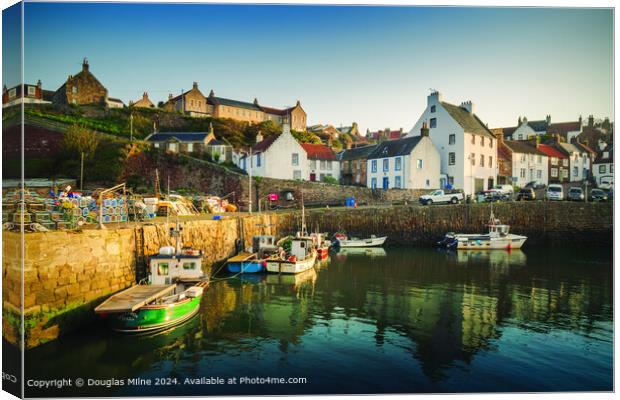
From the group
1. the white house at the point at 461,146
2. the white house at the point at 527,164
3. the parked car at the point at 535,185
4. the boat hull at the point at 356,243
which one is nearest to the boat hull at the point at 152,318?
the boat hull at the point at 356,243

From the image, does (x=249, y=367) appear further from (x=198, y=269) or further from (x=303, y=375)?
(x=198, y=269)

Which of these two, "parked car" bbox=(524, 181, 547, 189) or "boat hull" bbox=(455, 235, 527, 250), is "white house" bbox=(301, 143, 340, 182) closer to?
"boat hull" bbox=(455, 235, 527, 250)

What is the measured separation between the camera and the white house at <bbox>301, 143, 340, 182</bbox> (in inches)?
1416

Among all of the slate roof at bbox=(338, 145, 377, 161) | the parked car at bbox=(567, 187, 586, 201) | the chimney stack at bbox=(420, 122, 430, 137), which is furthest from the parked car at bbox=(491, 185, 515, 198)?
the slate roof at bbox=(338, 145, 377, 161)

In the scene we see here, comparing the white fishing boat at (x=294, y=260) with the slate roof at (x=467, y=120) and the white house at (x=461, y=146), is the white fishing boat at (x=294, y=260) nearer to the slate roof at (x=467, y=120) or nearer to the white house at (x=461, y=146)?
the white house at (x=461, y=146)

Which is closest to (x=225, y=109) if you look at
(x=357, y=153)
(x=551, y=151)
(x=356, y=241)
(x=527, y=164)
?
(x=357, y=153)

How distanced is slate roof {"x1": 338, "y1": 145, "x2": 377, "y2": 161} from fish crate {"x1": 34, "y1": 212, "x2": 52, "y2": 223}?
96.7 feet

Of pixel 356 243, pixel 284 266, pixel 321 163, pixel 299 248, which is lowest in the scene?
pixel 284 266

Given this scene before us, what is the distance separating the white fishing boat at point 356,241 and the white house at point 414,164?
7815 mm

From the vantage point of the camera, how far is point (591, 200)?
26344 mm

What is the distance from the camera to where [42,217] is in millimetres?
8773

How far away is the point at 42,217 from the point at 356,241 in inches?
704

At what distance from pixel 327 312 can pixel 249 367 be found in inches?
160

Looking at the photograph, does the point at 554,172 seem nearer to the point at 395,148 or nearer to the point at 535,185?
the point at 535,185
